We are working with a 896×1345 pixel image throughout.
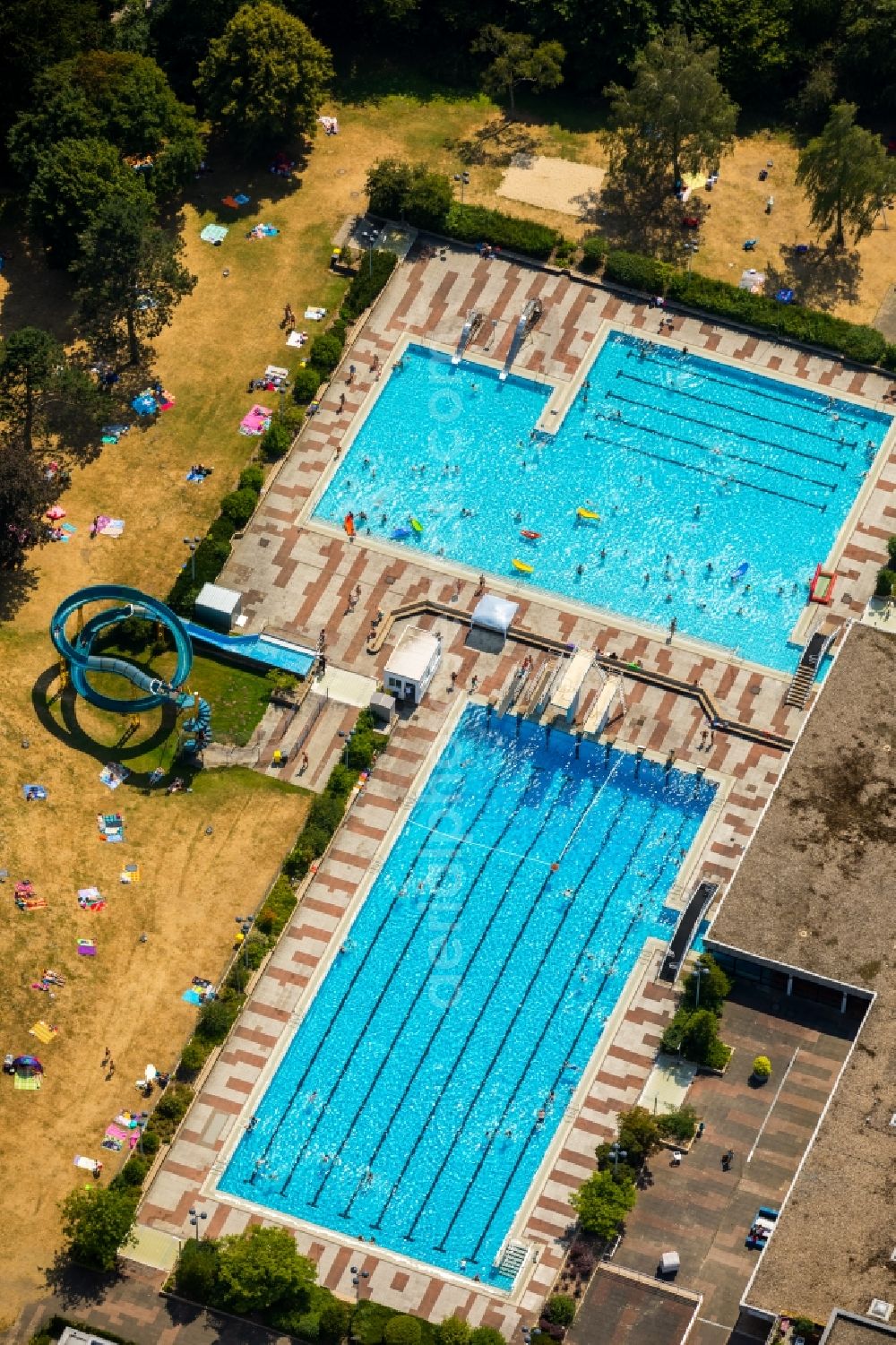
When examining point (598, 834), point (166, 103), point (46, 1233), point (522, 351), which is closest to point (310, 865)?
point (598, 834)

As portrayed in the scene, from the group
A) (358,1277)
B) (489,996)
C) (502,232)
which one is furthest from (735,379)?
(358,1277)

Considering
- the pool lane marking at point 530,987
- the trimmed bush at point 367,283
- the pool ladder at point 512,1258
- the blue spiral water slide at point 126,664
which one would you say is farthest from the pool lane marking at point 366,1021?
the trimmed bush at point 367,283

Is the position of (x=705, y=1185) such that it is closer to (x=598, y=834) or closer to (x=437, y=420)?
(x=598, y=834)

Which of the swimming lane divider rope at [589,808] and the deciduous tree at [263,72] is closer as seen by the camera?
the swimming lane divider rope at [589,808]

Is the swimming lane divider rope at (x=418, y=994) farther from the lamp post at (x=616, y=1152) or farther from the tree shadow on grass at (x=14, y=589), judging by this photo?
the tree shadow on grass at (x=14, y=589)

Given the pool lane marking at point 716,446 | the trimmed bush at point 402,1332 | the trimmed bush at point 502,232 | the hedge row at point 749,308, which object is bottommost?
the trimmed bush at point 402,1332

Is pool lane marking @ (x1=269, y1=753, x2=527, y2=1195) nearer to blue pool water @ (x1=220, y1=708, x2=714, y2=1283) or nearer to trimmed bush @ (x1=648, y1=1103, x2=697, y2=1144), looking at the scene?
blue pool water @ (x1=220, y1=708, x2=714, y2=1283)

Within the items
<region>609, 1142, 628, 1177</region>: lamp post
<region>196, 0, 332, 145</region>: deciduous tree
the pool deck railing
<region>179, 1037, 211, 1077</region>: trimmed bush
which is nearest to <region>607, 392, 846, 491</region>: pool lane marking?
the pool deck railing
